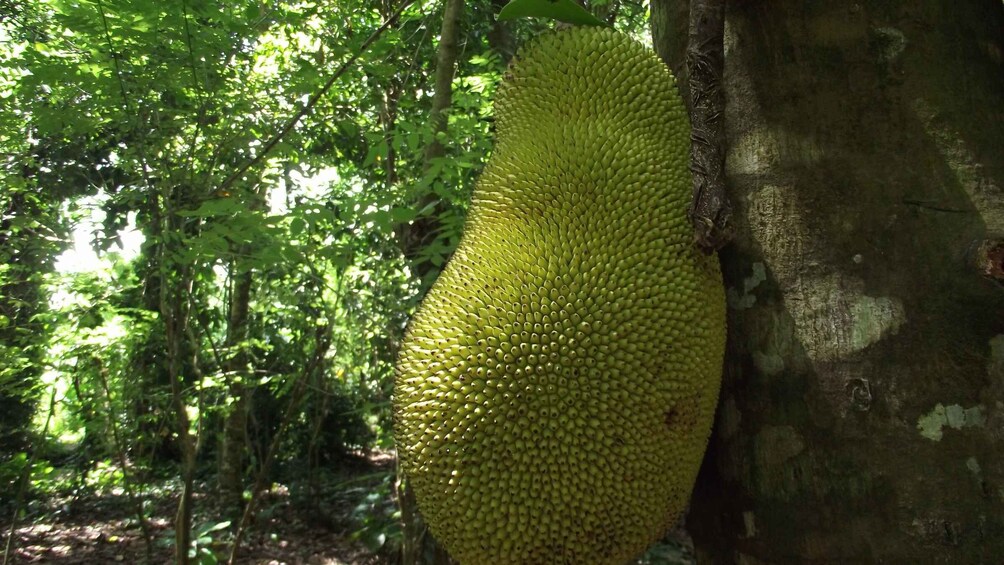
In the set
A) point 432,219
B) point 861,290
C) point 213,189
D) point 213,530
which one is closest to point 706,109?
point 861,290

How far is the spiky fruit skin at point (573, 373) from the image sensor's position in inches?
34.6

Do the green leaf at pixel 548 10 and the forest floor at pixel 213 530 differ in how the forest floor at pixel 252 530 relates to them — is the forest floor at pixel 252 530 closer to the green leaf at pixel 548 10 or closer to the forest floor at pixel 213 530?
the forest floor at pixel 213 530

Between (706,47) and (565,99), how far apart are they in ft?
1.00

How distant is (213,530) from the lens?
11.7 feet

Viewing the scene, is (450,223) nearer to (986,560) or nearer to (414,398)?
(414,398)

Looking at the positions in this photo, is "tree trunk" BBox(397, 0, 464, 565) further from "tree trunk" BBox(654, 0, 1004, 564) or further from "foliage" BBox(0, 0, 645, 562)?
"tree trunk" BBox(654, 0, 1004, 564)

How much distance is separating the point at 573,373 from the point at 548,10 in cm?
73

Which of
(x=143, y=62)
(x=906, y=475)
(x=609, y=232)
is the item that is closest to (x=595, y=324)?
(x=609, y=232)

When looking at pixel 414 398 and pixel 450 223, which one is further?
pixel 450 223

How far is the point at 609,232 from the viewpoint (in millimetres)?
1033

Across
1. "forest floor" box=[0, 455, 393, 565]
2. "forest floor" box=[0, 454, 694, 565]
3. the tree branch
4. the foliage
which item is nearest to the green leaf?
the tree branch

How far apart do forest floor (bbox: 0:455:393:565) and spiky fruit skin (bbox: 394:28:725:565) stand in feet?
9.51

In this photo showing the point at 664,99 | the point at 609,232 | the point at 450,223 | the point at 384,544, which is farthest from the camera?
the point at 384,544

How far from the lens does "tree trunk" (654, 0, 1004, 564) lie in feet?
2.63
